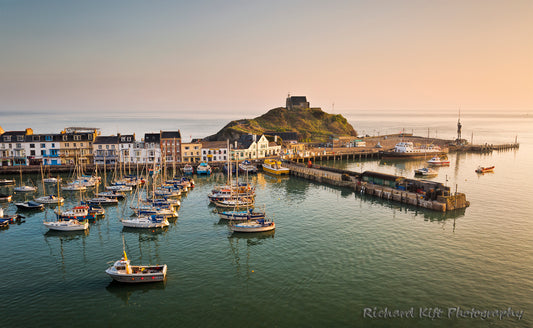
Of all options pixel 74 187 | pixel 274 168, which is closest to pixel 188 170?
pixel 274 168

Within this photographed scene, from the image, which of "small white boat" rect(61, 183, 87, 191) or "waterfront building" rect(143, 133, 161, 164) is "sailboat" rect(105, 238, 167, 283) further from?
"waterfront building" rect(143, 133, 161, 164)

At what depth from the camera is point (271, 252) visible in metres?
45.9

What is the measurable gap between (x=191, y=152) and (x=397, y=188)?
70543 mm

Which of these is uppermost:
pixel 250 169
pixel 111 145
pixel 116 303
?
pixel 111 145

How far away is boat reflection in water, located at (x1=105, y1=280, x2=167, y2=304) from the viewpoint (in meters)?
35.4

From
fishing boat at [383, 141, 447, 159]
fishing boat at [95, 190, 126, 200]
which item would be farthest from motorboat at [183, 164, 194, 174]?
fishing boat at [383, 141, 447, 159]

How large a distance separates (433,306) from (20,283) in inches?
1699

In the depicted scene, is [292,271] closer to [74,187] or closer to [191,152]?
[74,187]

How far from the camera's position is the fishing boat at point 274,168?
106062 mm

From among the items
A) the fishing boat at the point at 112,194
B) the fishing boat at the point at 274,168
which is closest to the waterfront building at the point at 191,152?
the fishing boat at the point at 274,168

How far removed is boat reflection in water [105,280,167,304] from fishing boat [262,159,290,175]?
233 ft

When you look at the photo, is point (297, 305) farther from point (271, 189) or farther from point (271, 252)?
point (271, 189)

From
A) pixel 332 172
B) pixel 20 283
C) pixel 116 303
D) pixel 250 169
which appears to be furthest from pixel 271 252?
pixel 250 169

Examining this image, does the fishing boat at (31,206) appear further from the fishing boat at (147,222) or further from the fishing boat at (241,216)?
the fishing boat at (241,216)
